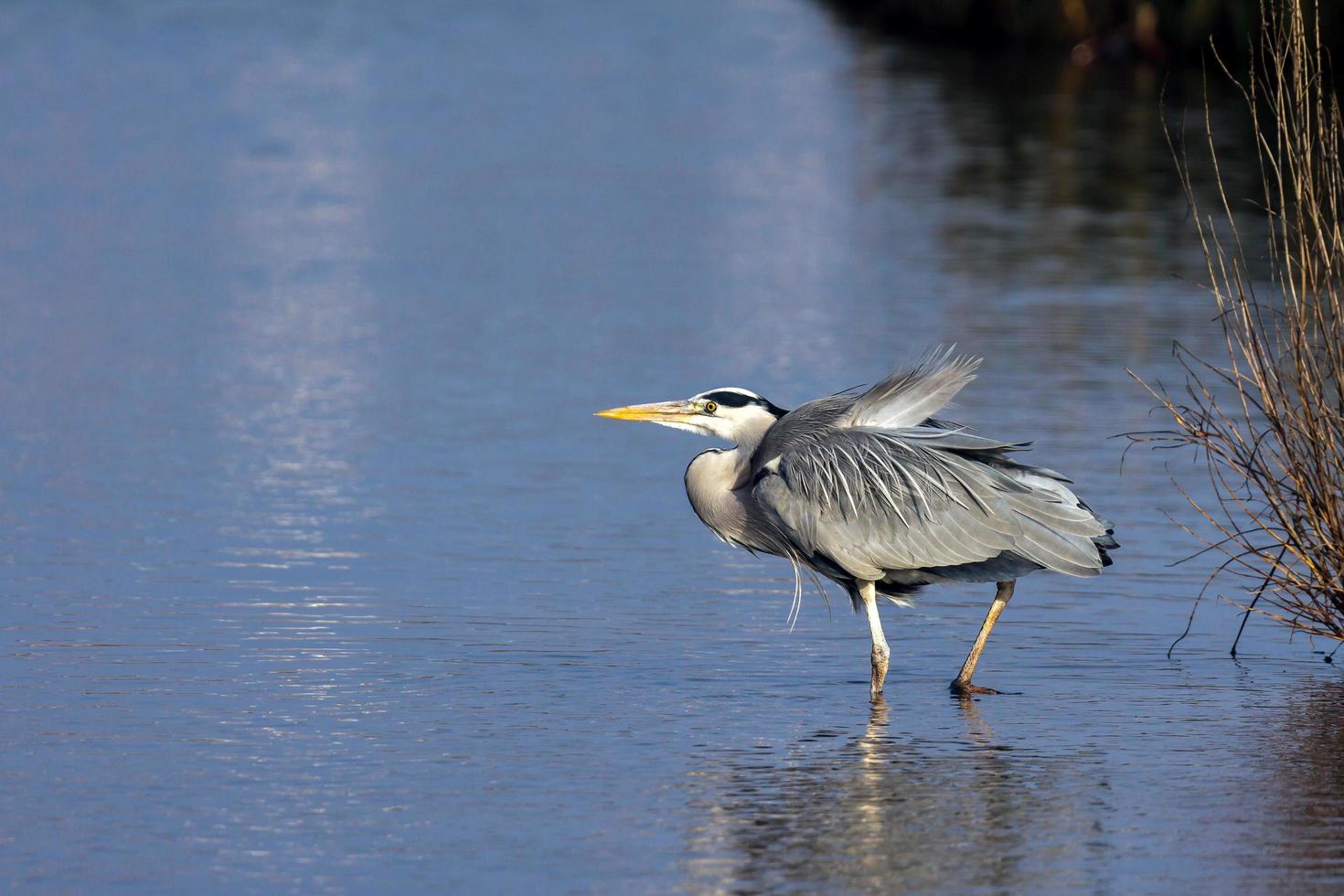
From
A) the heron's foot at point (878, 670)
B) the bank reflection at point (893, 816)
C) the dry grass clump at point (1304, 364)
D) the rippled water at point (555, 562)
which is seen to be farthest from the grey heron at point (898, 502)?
the bank reflection at point (893, 816)

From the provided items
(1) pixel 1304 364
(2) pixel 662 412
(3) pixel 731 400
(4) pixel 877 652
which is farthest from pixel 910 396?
(1) pixel 1304 364

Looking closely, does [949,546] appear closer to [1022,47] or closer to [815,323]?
[815,323]

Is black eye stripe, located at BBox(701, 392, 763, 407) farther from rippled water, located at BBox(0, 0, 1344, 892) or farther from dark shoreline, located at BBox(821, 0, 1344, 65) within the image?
dark shoreline, located at BBox(821, 0, 1344, 65)

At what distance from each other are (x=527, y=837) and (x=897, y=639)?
10.0 feet

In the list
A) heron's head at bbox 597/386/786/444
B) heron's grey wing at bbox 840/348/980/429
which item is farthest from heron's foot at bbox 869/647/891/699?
heron's head at bbox 597/386/786/444

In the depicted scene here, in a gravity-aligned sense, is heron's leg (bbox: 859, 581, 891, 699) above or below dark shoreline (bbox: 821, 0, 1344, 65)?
below

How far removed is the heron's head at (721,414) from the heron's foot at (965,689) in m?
1.22

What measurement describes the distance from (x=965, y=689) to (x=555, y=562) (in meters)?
2.48

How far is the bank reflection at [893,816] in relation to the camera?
6.47 metres

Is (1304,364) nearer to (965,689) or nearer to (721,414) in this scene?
(965,689)

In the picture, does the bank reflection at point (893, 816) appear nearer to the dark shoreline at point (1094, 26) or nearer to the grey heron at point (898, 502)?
the grey heron at point (898, 502)

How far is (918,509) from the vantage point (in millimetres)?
8500

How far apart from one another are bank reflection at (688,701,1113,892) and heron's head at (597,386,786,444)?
4.72 ft

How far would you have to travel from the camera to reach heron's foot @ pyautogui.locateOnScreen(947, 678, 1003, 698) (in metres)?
8.49
